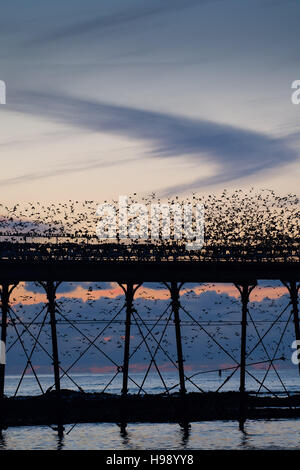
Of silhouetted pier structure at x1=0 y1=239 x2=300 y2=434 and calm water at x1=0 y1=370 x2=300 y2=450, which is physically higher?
silhouetted pier structure at x1=0 y1=239 x2=300 y2=434

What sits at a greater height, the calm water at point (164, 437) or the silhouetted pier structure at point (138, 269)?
the silhouetted pier structure at point (138, 269)

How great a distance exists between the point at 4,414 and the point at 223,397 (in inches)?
640

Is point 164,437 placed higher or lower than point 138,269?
lower

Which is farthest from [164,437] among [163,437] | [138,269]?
[138,269]

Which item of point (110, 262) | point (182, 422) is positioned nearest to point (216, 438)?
point (182, 422)

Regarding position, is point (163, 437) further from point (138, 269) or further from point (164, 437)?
point (138, 269)

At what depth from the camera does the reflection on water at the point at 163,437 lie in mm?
47344

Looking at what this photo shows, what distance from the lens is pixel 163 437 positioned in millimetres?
51500

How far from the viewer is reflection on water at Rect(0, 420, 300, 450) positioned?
4734 cm

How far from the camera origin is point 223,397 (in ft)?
207

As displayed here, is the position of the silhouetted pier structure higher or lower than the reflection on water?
higher

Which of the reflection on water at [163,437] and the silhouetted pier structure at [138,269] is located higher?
the silhouetted pier structure at [138,269]
